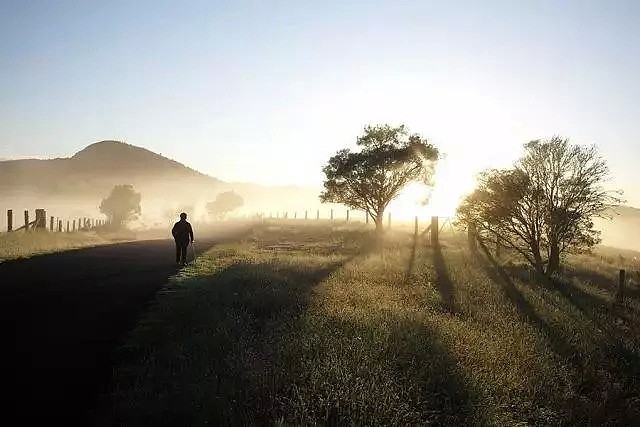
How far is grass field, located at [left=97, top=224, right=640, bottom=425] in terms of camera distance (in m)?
6.32

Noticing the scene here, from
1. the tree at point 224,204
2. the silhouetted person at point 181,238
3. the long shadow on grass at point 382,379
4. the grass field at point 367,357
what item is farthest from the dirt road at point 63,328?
the tree at point 224,204

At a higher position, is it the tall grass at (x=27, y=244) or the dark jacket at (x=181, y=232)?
the dark jacket at (x=181, y=232)

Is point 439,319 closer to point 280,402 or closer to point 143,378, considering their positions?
point 280,402

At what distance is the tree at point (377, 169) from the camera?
147 ft

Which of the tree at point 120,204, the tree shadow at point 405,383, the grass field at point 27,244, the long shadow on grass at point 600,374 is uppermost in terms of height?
the tree at point 120,204

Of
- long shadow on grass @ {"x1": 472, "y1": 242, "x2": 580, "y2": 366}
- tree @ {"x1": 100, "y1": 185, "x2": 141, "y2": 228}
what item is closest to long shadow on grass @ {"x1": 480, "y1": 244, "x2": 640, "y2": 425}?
long shadow on grass @ {"x1": 472, "y1": 242, "x2": 580, "y2": 366}

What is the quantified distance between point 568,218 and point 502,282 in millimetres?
7621

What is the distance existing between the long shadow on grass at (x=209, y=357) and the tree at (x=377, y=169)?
32.1m

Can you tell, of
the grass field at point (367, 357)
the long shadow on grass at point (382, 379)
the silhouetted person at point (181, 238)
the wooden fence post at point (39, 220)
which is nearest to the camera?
the long shadow on grass at point (382, 379)

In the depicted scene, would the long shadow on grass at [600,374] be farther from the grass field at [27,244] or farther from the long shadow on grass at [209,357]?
the grass field at [27,244]

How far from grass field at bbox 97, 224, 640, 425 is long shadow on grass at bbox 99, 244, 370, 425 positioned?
0.03 m

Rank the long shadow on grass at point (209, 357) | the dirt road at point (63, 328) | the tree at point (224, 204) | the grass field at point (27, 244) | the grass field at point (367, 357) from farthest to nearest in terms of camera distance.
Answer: the tree at point (224, 204) < the grass field at point (27, 244) < the dirt road at point (63, 328) < the grass field at point (367, 357) < the long shadow on grass at point (209, 357)

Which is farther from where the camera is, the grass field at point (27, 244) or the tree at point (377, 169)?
the tree at point (377, 169)

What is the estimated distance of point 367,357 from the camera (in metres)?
7.93
